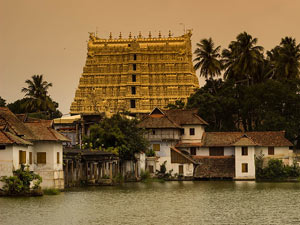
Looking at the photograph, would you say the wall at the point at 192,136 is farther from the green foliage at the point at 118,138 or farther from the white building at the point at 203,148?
the green foliage at the point at 118,138

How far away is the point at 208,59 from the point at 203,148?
2291 cm

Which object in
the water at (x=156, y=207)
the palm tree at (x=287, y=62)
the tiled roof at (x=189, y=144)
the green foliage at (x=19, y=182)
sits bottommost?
the water at (x=156, y=207)

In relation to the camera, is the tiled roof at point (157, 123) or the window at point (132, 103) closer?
the tiled roof at point (157, 123)

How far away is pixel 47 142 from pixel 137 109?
218 ft

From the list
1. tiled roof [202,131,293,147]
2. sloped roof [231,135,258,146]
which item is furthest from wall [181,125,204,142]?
sloped roof [231,135,258,146]

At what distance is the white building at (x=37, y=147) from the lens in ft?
160

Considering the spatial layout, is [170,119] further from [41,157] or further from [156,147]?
[41,157]

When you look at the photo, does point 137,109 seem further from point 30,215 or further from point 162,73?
point 30,215

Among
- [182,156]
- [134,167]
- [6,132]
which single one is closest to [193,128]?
[182,156]

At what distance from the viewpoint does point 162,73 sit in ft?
398

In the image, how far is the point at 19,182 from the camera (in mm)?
46531

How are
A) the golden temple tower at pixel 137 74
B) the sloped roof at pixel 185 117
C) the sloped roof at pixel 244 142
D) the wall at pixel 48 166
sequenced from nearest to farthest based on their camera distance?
the wall at pixel 48 166 < the sloped roof at pixel 244 142 < the sloped roof at pixel 185 117 < the golden temple tower at pixel 137 74

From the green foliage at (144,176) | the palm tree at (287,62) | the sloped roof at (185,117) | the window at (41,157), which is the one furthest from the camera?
the palm tree at (287,62)

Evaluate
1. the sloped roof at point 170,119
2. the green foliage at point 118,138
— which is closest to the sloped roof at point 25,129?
→ the green foliage at point 118,138
